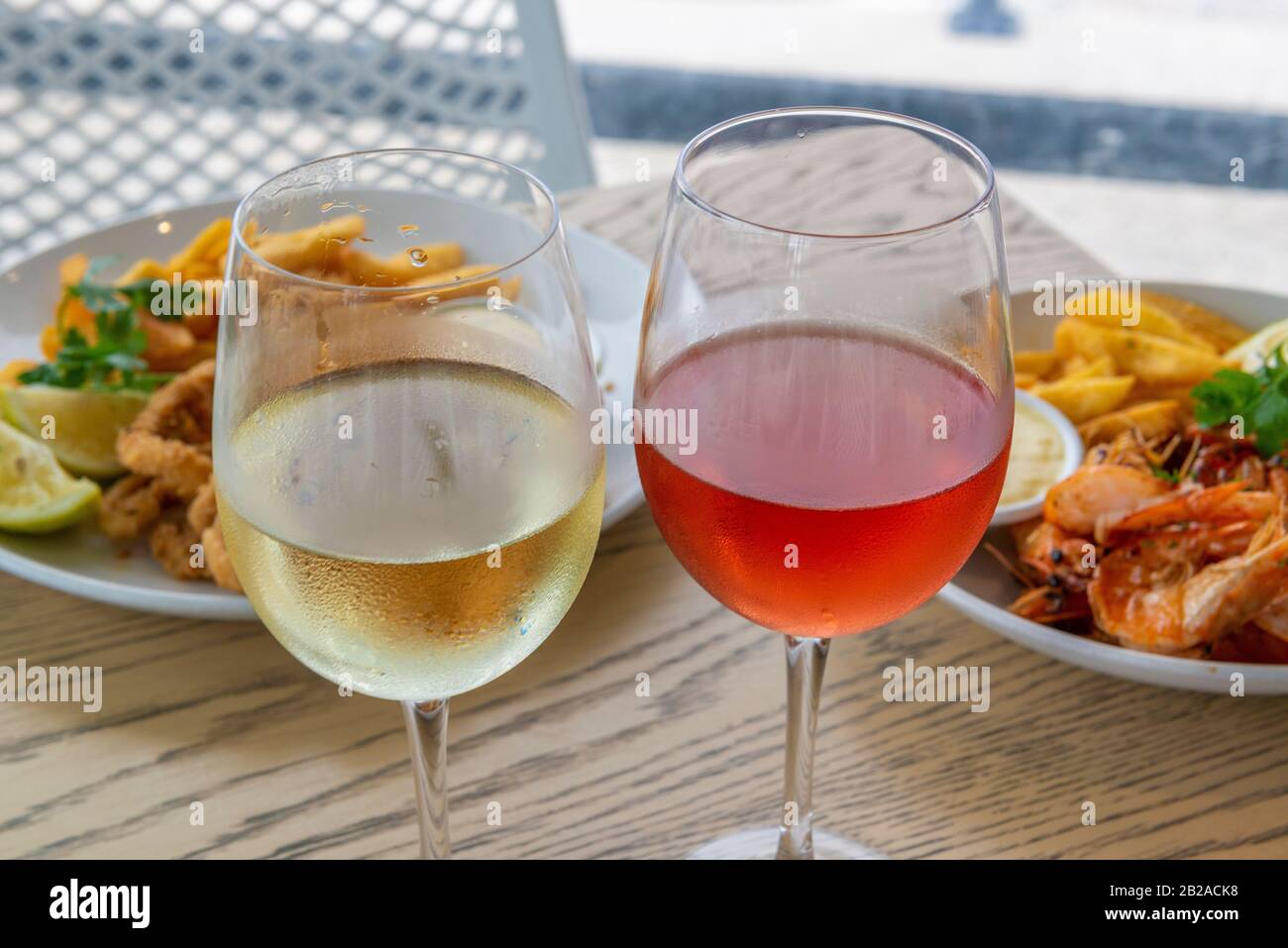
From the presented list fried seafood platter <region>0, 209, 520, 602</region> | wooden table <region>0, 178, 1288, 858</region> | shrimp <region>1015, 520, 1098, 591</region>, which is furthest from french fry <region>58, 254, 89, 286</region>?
shrimp <region>1015, 520, 1098, 591</region>

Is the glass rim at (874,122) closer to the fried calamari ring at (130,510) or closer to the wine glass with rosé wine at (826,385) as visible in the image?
the wine glass with rosé wine at (826,385)

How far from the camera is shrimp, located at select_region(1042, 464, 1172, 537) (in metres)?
1.06

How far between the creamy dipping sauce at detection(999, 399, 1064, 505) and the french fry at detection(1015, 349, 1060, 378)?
0.13m

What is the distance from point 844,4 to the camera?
18.5ft

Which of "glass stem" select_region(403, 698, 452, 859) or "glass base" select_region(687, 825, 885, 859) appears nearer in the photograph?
"glass stem" select_region(403, 698, 452, 859)

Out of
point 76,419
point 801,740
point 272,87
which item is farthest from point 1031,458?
point 272,87

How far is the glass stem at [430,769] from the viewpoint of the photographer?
764mm

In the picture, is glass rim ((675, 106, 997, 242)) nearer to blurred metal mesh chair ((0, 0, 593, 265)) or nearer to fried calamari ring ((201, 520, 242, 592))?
fried calamari ring ((201, 520, 242, 592))

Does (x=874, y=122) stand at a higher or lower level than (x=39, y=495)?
higher

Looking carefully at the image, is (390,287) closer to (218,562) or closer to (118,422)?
(218,562)

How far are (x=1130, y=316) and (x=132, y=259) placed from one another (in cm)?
107

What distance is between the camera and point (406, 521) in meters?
0.66
